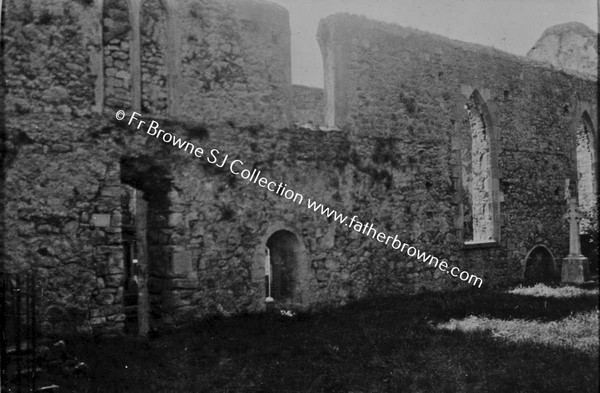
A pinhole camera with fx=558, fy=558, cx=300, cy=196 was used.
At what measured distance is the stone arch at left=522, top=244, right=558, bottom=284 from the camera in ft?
45.9

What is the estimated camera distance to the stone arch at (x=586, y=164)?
1630 centimetres

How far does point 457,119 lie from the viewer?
1256 centimetres

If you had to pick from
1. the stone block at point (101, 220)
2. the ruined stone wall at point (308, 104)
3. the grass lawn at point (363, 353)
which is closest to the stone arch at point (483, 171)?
the ruined stone wall at point (308, 104)

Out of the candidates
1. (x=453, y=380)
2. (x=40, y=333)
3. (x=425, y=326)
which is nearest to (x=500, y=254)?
(x=425, y=326)

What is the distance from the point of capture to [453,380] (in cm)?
594

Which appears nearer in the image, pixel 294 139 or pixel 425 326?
A: pixel 425 326

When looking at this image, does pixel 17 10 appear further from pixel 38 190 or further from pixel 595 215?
pixel 595 215

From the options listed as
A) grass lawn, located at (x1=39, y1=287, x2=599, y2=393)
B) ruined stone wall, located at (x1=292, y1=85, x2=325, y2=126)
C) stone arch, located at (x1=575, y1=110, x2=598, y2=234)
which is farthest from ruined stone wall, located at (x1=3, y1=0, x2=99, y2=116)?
stone arch, located at (x1=575, y1=110, x2=598, y2=234)

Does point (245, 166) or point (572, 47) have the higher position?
point (572, 47)

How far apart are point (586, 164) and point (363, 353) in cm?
1311

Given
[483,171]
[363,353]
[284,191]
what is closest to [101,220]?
[284,191]

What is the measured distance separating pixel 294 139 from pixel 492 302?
4547mm

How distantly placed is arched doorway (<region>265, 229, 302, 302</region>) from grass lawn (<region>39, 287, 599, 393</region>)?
0.94 metres

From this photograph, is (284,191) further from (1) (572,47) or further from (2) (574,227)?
(1) (572,47)
